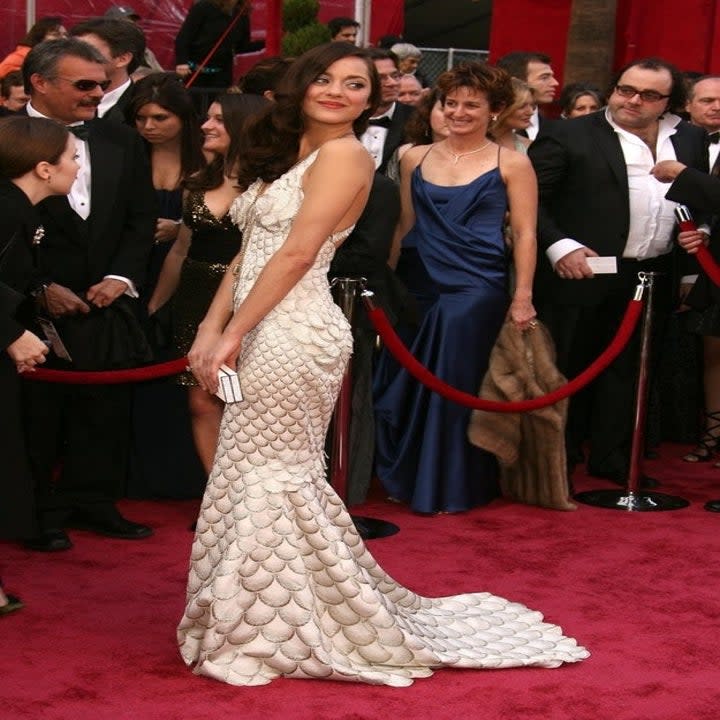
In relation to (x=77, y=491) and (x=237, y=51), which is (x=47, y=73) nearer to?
(x=77, y=491)

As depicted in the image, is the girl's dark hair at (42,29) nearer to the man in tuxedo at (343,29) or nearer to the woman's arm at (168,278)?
the woman's arm at (168,278)

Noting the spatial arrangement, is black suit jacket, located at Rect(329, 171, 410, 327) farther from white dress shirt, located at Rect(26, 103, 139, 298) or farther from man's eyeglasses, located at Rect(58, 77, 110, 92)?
man's eyeglasses, located at Rect(58, 77, 110, 92)

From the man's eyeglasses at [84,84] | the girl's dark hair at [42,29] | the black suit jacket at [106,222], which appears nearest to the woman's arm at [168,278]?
the black suit jacket at [106,222]

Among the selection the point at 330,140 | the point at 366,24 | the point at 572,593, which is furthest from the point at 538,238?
the point at 366,24

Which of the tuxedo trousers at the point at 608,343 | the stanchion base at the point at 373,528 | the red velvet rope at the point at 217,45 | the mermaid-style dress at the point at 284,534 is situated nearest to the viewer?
the mermaid-style dress at the point at 284,534

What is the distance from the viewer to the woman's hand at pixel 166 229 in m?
6.50

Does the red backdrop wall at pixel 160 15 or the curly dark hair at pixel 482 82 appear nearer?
the curly dark hair at pixel 482 82

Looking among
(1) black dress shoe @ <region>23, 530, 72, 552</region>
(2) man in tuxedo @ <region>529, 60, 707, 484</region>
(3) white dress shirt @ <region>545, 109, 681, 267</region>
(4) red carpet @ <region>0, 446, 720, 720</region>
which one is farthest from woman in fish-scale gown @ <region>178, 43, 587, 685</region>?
(3) white dress shirt @ <region>545, 109, 681, 267</region>

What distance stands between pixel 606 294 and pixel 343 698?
3154 mm

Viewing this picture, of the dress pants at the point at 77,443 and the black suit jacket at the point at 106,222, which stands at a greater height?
the black suit jacket at the point at 106,222

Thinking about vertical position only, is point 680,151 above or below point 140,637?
above

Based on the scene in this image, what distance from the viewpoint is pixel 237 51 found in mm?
11055

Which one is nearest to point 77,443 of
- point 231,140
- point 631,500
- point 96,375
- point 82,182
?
point 96,375

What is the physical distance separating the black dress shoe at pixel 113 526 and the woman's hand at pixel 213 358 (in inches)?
70.9
